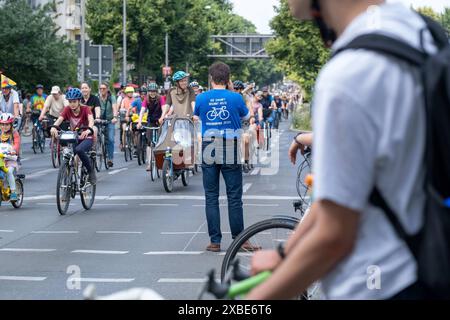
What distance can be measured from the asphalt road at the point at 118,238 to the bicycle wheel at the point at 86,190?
17 centimetres

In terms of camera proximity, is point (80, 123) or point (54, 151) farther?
point (54, 151)

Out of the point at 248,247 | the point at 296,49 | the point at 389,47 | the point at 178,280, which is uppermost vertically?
the point at 296,49

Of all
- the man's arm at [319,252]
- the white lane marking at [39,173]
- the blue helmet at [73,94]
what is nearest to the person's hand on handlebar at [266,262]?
the man's arm at [319,252]

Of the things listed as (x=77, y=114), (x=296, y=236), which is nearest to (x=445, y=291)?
(x=296, y=236)

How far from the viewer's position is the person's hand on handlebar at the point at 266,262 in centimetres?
270

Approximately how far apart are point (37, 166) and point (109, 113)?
6.34 feet

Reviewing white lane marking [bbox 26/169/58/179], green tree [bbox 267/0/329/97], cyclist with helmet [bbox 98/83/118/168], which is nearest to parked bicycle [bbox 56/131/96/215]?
white lane marking [bbox 26/169/58/179]

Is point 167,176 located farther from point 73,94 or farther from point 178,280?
point 178,280

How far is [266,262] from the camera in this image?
8.91ft

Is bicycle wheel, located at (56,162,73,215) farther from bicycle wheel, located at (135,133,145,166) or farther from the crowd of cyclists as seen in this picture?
bicycle wheel, located at (135,133,145,166)

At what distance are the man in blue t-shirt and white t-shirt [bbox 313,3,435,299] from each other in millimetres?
8208

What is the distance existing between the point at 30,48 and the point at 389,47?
4272 centimetres

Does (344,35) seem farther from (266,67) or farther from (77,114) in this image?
(266,67)

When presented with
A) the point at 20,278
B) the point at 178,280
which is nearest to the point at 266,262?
the point at 178,280
